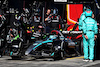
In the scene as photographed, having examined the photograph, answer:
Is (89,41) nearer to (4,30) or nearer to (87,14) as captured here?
(87,14)

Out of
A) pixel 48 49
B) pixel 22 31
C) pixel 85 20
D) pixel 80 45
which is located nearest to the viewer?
pixel 85 20

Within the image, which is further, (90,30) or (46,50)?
(46,50)

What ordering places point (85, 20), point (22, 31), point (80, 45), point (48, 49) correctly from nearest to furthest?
1. point (85, 20)
2. point (48, 49)
3. point (80, 45)
4. point (22, 31)

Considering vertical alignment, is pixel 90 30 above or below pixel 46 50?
above

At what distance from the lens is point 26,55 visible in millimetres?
8172

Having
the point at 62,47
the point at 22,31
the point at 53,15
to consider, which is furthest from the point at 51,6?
the point at 62,47

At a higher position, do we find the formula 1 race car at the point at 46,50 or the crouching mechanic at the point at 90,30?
the crouching mechanic at the point at 90,30

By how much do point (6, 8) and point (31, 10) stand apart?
1.50 meters

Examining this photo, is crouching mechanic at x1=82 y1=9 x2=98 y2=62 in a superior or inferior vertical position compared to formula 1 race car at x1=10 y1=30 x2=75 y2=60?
superior

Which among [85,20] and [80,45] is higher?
[85,20]

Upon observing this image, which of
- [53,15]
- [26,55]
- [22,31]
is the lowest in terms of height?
[26,55]

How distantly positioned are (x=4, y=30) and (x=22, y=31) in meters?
0.91

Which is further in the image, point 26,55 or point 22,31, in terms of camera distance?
point 22,31

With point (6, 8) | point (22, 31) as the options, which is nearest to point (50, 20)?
point (22, 31)
